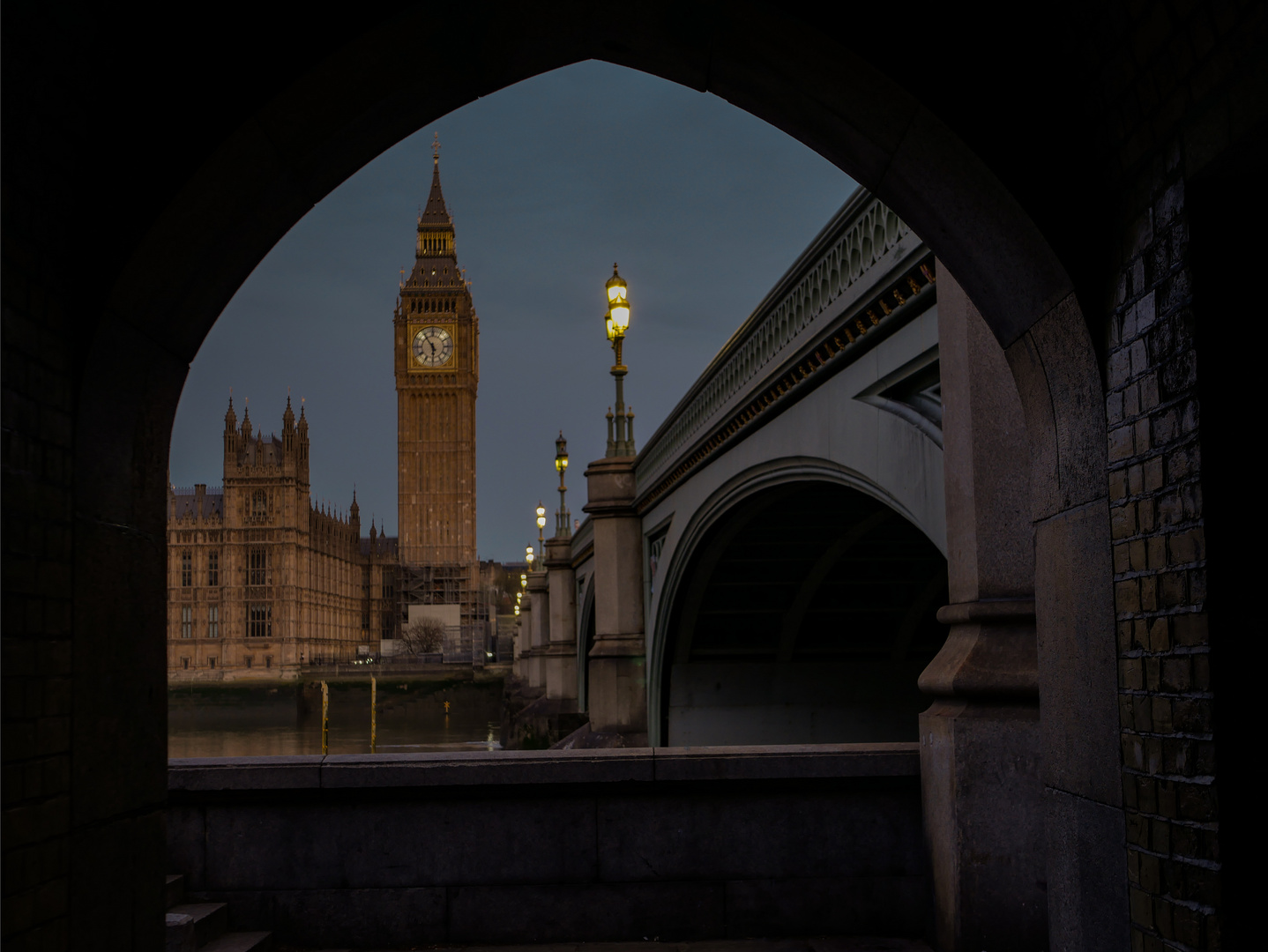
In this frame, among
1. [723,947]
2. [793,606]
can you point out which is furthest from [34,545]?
[793,606]

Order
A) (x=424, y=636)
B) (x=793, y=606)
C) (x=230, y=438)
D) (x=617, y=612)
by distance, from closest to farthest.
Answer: (x=793, y=606)
(x=617, y=612)
(x=230, y=438)
(x=424, y=636)

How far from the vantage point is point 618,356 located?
18281mm

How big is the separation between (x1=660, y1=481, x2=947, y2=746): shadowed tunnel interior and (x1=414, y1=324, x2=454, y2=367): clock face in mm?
109297

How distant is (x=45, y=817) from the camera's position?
13.0 ft

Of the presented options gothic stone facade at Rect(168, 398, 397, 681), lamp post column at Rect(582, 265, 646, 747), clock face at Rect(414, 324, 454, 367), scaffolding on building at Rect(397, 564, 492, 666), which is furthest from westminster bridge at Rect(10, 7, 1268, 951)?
clock face at Rect(414, 324, 454, 367)

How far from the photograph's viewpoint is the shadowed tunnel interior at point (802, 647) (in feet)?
64.5

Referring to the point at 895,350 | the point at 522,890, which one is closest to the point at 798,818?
the point at 522,890

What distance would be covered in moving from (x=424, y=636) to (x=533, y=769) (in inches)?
4409

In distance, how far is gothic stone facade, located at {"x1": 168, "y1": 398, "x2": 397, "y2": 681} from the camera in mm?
108062

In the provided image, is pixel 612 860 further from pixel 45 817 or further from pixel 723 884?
pixel 45 817

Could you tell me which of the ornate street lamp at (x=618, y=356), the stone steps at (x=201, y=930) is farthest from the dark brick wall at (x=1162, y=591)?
the ornate street lamp at (x=618, y=356)

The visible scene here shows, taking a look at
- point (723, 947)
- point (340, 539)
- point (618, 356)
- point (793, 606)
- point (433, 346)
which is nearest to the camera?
point (723, 947)

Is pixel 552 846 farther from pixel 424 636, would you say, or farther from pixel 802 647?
pixel 424 636

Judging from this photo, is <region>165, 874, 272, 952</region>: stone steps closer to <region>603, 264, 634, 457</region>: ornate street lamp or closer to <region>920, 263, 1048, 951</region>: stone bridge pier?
<region>920, 263, 1048, 951</region>: stone bridge pier
